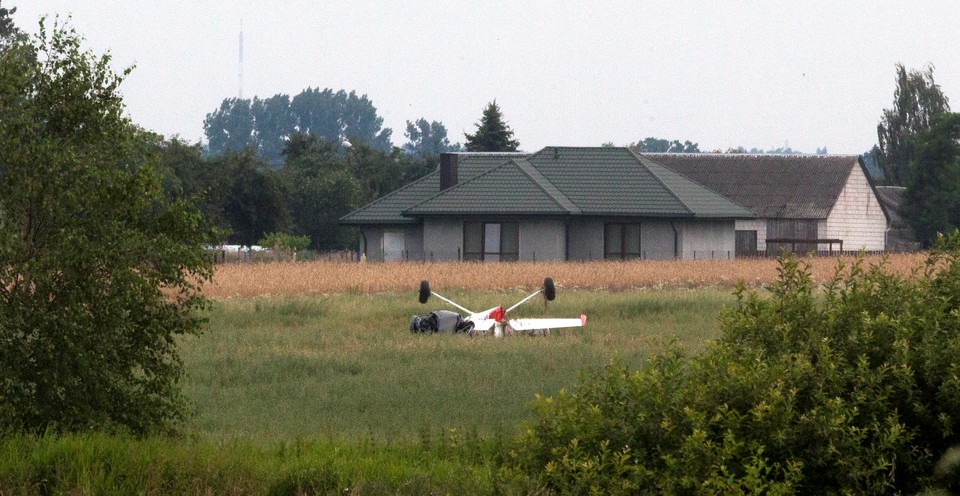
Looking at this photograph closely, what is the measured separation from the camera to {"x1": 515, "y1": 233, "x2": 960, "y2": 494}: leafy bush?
872cm

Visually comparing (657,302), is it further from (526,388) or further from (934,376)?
(934,376)

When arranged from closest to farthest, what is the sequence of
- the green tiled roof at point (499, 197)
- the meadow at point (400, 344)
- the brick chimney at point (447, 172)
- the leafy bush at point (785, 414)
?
1. the leafy bush at point (785, 414)
2. the meadow at point (400, 344)
3. the green tiled roof at point (499, 197)
4. the brick chimney at point (447, 172)

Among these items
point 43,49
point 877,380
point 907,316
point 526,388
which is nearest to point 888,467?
point 877,380

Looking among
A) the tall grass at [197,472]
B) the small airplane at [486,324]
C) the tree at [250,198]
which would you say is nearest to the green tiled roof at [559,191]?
the tree at [250,198]

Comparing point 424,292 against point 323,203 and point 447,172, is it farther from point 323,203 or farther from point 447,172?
point 323,203

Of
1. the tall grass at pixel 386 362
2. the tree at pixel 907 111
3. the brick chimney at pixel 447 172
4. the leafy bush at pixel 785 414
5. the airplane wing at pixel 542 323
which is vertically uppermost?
the tree at pixel 907 111

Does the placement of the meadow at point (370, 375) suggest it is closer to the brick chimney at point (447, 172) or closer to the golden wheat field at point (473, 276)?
the golden wheat field at point (473, 276)

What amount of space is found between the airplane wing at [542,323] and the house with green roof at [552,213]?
2637 centimetres

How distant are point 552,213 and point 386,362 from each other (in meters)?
32.4

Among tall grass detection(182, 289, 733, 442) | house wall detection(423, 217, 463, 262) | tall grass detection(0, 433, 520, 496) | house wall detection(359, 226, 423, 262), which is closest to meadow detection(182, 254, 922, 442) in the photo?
tall grass detection(182, 289, 733, 442)

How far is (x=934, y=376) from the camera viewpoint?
9.02m

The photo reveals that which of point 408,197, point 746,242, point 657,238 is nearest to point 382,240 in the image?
point 408,197

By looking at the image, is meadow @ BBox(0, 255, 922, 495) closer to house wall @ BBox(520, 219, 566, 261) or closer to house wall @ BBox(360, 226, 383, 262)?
house wall @ BBox(520, 219, 566, 261)

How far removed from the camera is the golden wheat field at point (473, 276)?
36844mm
